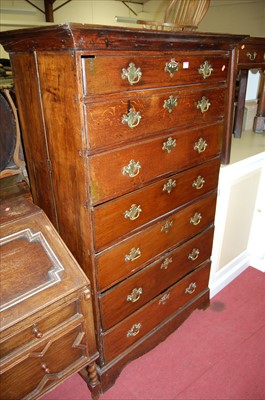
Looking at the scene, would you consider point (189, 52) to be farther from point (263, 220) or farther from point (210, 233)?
point (263, 220)

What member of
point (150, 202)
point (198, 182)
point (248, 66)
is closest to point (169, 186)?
point (150, 202)

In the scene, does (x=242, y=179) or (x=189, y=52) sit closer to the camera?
(x=189, y=52)

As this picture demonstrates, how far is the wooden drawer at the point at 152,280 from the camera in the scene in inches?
55.3

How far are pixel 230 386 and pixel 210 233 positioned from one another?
839 mm

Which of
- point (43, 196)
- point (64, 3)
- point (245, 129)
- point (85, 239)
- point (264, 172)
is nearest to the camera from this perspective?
point (85, 239)

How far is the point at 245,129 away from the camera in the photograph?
2.62m

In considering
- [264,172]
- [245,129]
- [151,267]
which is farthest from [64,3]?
[151,267]

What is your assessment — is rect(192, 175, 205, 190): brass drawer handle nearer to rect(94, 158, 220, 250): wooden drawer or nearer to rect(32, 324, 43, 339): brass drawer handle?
rect(94, 158, 220, 250): wooden drawer

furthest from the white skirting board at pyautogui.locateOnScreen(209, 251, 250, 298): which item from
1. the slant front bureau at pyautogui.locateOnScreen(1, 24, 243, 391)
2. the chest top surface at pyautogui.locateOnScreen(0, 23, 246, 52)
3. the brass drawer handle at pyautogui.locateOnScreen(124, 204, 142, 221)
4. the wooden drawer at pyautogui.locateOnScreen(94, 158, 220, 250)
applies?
the chest top surface at pyautogui.locateOnScreen(0, 23, 246, 52)

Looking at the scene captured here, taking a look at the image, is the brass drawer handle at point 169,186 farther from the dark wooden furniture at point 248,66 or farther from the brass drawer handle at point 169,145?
the dark wooden furniture at point 248,66

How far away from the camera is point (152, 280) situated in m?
1.57

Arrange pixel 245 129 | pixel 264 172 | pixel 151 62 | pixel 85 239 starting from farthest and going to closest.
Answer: pixel 245 129, pixel 264 172, pixel 85 239, pixel 151 62

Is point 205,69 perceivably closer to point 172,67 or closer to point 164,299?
point 172,67

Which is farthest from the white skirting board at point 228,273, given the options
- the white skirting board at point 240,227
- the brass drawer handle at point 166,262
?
the brass drawer handle at point 166,262
